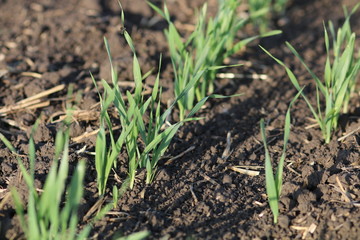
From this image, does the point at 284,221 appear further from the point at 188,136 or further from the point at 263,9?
the point at 263,9

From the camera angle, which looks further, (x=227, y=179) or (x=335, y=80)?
(x=335, y=80)

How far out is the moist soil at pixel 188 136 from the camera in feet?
7.16

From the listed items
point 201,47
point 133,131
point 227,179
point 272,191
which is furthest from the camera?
point 201,47

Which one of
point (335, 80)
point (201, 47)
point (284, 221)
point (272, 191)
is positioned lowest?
point (284, 221)

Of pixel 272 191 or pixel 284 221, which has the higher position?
pixel 272 191

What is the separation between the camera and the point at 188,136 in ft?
9.02

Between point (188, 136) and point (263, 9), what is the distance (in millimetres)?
1418

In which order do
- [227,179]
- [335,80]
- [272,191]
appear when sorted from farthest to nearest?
1. [335,80]
2. [227,179]
3. [272,191]

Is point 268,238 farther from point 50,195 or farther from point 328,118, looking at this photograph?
point 50,195

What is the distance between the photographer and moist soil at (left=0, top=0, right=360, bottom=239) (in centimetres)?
218

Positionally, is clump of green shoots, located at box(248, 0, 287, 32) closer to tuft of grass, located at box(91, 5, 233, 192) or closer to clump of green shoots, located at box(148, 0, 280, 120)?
clump of green shoots, located at box(148, 0, 280, 120)

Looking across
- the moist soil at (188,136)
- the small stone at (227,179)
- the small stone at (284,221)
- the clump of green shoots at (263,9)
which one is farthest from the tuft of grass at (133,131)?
the clump of green shoots at (263,9)

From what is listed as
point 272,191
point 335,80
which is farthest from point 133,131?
point 335,80

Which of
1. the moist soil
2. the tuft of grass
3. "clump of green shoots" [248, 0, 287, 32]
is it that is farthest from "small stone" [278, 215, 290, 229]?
Result: "clump of green shoots" [248, 0, 287, 32]
